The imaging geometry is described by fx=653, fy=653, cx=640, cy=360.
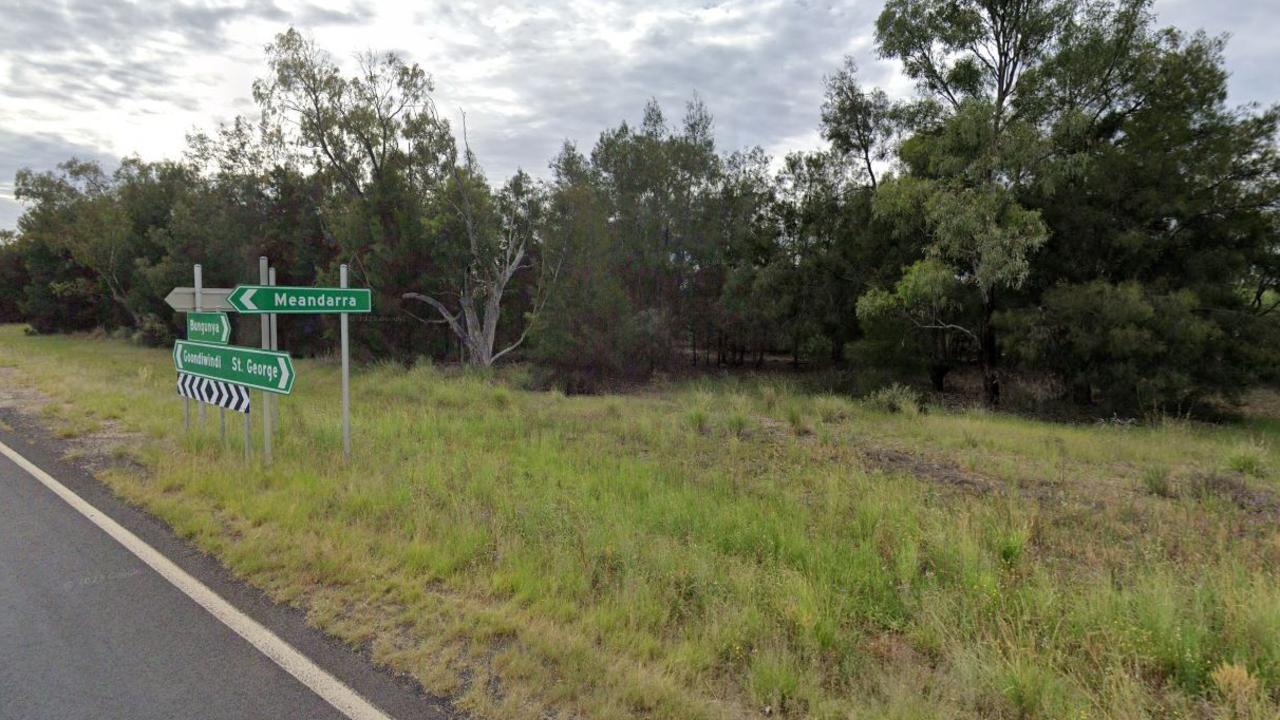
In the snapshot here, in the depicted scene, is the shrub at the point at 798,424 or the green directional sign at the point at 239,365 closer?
the green directional sign at the point at 239,365

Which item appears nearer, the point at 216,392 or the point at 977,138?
the point at 216,392

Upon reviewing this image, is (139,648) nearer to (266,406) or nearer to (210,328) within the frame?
(266,406)

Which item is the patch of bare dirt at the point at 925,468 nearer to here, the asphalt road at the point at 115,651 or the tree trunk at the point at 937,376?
the asphalt road at the point at 115,651

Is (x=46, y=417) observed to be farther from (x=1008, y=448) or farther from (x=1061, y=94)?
(x=1061, y=94)

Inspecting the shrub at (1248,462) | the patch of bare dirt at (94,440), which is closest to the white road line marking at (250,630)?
the patch of bare dirt at (94,440)

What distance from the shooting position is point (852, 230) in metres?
28.6

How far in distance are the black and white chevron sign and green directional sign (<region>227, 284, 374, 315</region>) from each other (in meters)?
1.10

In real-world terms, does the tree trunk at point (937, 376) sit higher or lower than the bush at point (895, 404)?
lower

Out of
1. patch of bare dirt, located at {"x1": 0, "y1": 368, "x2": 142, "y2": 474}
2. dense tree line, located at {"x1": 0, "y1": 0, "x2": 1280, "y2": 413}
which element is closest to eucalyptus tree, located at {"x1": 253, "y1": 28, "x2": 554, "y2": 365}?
dense tree line, located at {"x1": 0, "y1": 0, "x2": 1280, "y2": 413}

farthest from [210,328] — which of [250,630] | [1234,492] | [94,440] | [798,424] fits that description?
[1234,492]

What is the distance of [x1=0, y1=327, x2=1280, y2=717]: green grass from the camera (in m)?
3.50

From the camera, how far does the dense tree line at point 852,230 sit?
2017 centimetres

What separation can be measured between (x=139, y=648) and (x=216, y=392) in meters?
5.55

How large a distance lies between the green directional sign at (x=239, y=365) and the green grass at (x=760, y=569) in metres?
0.99
